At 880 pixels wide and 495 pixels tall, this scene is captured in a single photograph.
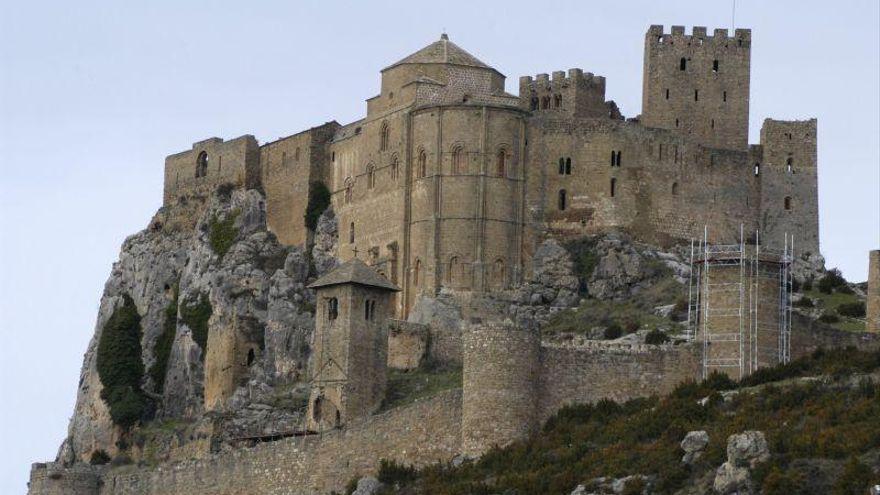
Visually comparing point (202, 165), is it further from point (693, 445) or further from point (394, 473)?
point (693, 445)

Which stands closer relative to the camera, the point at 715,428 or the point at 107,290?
the point at 715,428

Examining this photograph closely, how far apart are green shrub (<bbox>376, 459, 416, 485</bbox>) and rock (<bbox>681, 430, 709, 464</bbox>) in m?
8.43

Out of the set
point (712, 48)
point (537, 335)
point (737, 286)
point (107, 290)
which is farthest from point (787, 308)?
point (107, 290)

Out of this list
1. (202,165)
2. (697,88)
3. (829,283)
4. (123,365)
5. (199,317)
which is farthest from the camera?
(202,165)

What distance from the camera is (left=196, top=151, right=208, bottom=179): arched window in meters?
108

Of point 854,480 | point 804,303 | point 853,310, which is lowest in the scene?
point 854,480

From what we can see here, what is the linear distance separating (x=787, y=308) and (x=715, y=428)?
23.6 feet

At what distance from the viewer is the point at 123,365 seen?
331 ft

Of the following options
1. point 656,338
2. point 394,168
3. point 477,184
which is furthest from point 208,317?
point 656,338

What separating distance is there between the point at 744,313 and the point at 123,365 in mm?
31993

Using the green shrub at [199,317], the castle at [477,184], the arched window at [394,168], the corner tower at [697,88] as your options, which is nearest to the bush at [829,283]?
the castle at [477,184]

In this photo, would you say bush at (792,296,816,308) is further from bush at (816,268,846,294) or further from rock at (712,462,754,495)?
rock at (712,462,754,495)

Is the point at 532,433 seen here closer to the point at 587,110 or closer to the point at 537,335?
the point at 537,335

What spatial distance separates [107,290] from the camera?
107 metres
